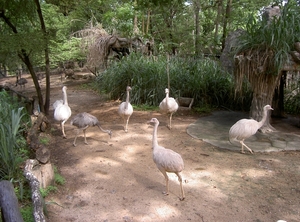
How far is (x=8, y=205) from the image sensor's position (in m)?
2.52

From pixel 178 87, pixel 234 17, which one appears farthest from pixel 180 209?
pixel 234 17

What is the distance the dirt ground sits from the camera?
3.36 metres

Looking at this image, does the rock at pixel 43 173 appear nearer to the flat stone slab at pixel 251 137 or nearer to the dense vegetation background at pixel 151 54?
the dense vegetation background at pixel 151 54

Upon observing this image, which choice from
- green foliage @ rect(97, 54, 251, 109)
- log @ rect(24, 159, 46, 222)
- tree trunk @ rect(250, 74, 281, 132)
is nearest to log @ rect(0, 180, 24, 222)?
log @ rect(24, 159, 46, 222)

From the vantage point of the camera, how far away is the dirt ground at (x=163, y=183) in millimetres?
3359

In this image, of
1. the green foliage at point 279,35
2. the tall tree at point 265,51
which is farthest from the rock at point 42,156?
the green foliage at point 279,35

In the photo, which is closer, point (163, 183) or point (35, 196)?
point (35, 196)

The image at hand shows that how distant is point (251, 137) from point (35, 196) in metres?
4.45

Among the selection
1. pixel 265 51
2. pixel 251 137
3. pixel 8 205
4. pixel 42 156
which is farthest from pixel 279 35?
pixel 8 205

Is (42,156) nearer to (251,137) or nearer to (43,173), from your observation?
(43,173)

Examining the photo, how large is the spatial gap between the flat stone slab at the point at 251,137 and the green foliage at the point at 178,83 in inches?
56.6

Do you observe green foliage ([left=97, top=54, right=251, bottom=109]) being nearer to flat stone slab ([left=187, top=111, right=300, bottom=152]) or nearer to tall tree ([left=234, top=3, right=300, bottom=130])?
flat stone slab ([left=187, top=111, right=300, bottom=152])

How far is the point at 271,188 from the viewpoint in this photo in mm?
3910

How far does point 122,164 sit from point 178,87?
4.89 metres
